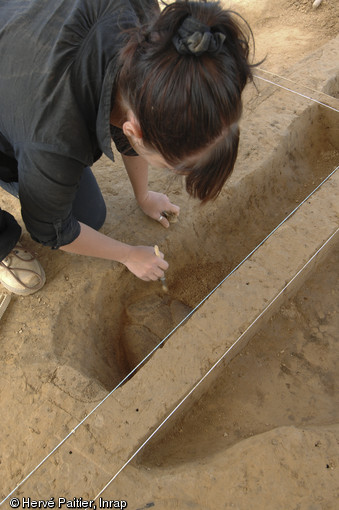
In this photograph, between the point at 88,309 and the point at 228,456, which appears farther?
the point at 88,309

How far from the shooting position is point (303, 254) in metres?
1.74

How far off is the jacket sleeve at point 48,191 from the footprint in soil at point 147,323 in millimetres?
621

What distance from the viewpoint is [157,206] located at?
195 cm

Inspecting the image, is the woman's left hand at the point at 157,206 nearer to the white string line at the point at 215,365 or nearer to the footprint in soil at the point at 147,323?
the footprint in soil at the point at 147,323

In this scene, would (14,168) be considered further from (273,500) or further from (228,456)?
(273,500)

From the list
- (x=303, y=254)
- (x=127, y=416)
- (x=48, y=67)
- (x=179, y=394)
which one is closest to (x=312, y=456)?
(x=179, y=394)

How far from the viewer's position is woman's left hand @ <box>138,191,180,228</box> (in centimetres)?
194

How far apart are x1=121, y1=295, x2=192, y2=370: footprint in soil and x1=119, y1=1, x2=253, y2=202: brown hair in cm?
104

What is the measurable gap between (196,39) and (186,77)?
0.24ft

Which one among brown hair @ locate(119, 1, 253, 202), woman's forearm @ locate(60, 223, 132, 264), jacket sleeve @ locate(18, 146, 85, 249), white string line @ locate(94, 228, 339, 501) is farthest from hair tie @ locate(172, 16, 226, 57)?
white string line @ locate(94, 228, 339, 501)

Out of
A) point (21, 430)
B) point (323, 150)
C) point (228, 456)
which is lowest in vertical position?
point (323, 150)

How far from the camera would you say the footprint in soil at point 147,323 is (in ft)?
5.86

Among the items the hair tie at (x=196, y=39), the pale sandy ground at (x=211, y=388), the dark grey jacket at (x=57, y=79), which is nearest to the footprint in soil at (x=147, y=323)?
the pale sandy ground at (x=211, y=388)

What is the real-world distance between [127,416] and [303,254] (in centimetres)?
100
